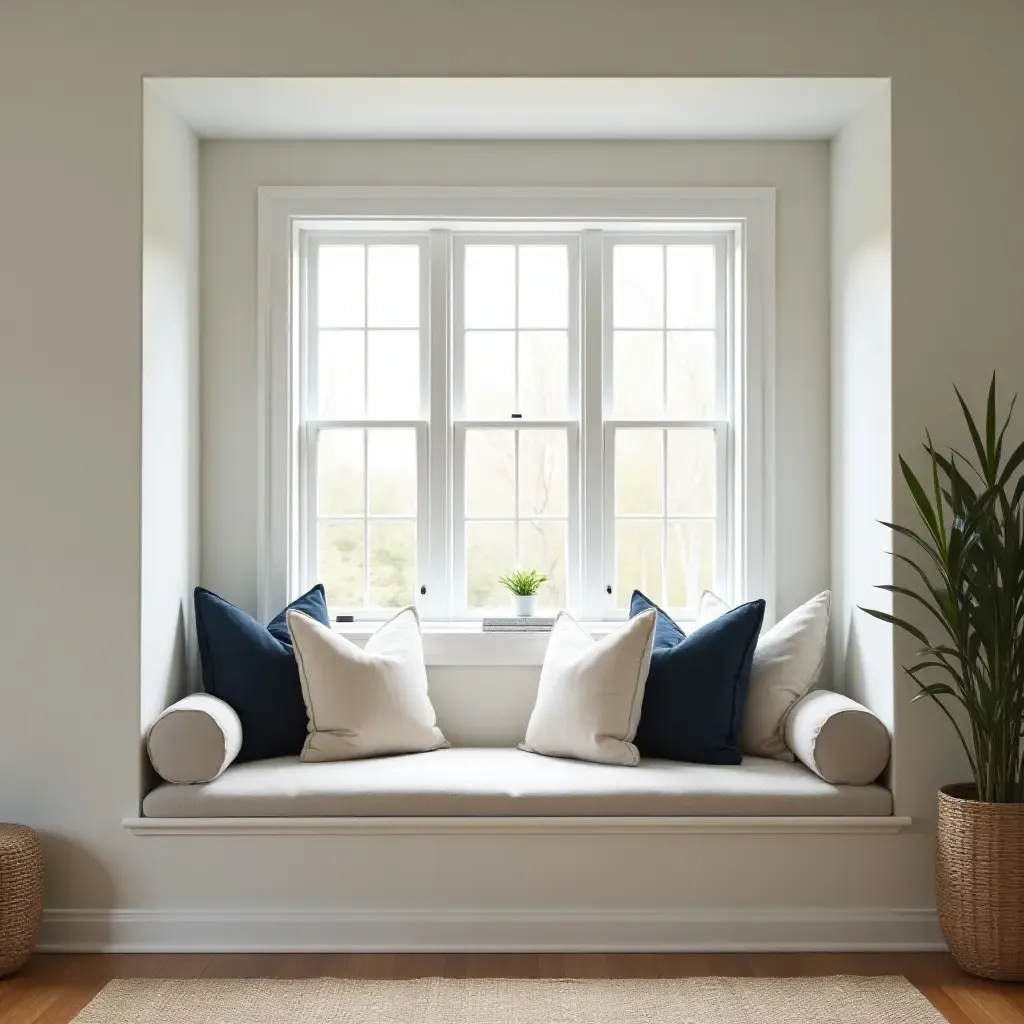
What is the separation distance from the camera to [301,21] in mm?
3119

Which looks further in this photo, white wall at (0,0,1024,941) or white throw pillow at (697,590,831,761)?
white throw pillow at (697,590,831,761)

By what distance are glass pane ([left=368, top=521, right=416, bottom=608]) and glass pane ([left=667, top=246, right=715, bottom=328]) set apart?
127 centimetres

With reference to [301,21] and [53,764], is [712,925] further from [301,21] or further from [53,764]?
[301,21]

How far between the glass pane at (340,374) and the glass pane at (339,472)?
0.08 m

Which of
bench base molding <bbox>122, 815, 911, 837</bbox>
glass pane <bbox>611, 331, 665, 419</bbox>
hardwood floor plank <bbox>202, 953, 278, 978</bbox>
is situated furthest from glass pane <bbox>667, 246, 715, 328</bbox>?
hardwood floor plank <bbox>202, 953, 278, 978</bbox>

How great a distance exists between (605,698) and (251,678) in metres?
1.13

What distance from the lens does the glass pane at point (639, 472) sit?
3.90m

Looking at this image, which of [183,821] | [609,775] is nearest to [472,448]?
[609,775]

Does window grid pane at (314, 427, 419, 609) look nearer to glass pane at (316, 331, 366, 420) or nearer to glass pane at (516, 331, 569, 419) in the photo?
glass pane at (316, 331, 366, 420)

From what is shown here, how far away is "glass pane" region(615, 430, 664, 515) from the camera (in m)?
3.90

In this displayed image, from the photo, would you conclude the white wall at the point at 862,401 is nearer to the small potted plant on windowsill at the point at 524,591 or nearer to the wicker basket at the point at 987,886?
the wicker basket at the point at 987,886

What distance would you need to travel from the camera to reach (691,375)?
12.9 feet

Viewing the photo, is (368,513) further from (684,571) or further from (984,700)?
(984,700)

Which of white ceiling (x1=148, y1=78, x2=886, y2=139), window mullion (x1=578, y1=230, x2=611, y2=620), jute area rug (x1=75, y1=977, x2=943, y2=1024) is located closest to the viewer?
jute area rug (x1=75, y1=977, x2=943, y2=1024)
